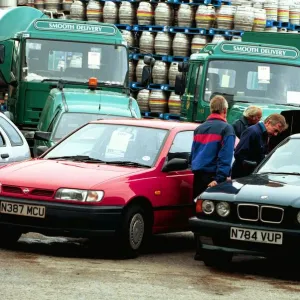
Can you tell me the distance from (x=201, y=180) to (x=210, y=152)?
316mm

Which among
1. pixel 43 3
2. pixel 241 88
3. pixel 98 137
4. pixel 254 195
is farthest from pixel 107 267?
pixel 43 3

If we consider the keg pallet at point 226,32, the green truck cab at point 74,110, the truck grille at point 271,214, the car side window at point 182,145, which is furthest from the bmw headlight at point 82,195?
the keg pallet at point 226,32

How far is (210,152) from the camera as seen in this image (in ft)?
40.4

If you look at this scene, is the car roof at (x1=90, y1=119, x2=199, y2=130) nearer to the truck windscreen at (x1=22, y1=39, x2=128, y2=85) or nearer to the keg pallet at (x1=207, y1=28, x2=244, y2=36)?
the truck windscreen at (x1=22, y1=39, x2=128, y2=85)

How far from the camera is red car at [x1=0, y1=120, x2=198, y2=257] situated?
11336 millimetres

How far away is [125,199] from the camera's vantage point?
11.4 metres

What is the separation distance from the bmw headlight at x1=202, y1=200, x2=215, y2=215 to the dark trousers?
1.24m

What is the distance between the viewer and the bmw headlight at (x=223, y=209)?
10898mm

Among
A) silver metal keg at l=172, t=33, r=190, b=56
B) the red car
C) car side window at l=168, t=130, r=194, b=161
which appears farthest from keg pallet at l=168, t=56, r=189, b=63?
car side window at l=168, t=130, r=194, b=161

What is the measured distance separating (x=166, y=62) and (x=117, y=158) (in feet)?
45.2

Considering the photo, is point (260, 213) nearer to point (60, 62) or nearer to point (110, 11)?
point (60, 62)

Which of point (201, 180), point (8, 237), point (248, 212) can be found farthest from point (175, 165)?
point (8, 237)

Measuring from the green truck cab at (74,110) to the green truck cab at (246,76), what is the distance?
1225 mm

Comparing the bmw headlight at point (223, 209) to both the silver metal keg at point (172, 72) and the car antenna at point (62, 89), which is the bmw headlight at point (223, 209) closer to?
the car antenna at point (62, 89)
